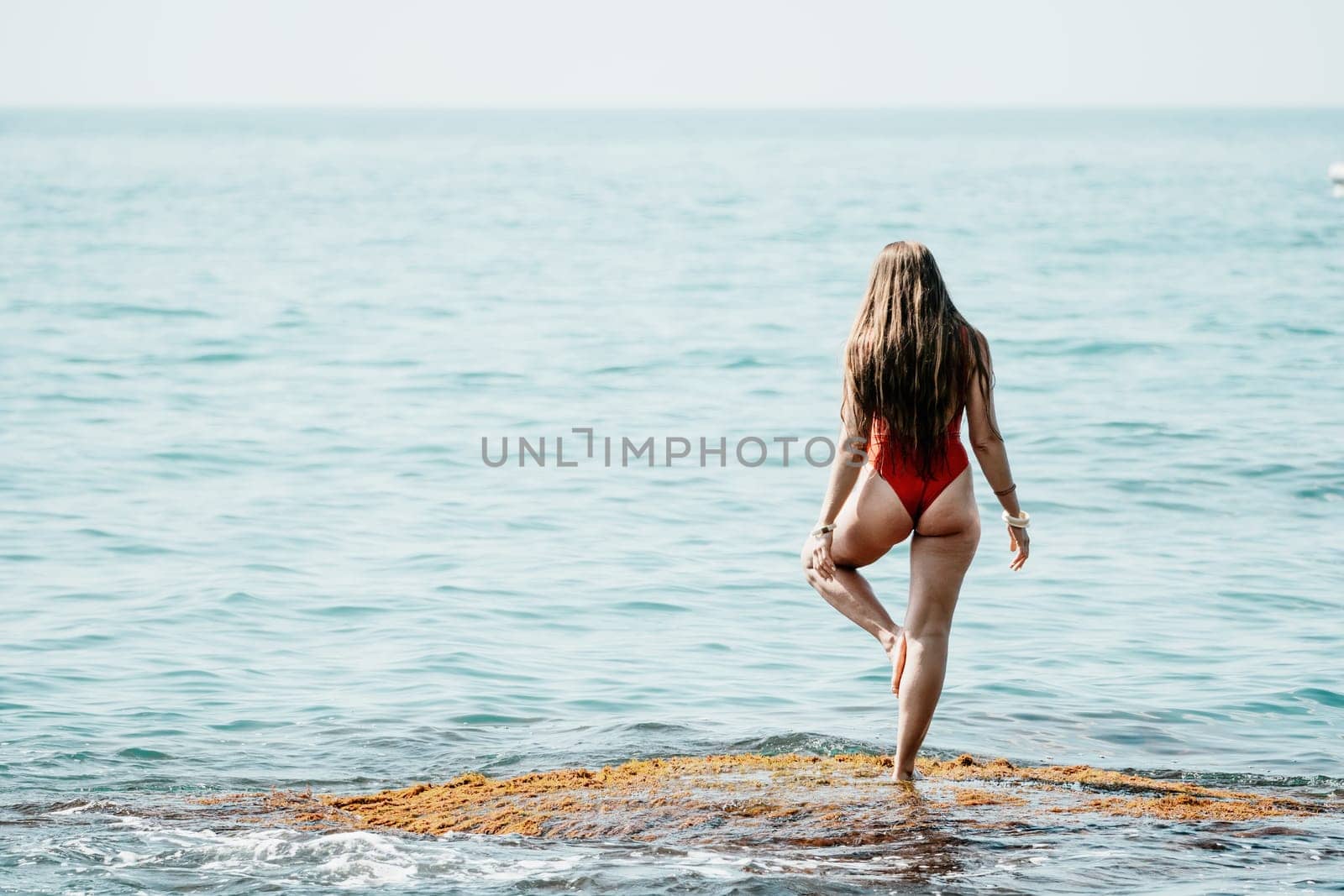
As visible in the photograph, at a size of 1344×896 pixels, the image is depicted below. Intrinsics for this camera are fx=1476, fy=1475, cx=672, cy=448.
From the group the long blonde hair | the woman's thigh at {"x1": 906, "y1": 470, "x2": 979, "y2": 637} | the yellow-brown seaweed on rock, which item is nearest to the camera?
the yellow-brown seaweed on rock

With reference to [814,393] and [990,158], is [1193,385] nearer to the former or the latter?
[814,393]

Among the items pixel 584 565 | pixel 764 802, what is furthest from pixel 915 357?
pixel 584 565

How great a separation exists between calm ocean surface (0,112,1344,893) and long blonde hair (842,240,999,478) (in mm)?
1521

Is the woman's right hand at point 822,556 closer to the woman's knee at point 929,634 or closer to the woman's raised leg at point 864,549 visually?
the woman's raised leg at point 864,549

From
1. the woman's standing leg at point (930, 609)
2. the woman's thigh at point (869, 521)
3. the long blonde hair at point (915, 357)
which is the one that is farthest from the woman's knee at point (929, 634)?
the long blonde hair at point (915, 357)

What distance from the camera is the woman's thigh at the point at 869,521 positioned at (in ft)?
18.9

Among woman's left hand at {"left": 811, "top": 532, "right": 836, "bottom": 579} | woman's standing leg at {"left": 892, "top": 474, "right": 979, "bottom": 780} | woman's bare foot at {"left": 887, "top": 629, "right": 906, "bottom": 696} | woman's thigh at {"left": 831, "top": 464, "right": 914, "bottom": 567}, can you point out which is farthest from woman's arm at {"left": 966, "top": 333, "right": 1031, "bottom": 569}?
woman's left hand at {"left": 811, "top": 532, "right": 836, "bottom": 579}

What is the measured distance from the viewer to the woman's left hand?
5926mm

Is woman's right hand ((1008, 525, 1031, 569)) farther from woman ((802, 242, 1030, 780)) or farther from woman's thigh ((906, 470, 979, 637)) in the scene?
woman's thigh ((906, 470, 979, 637))

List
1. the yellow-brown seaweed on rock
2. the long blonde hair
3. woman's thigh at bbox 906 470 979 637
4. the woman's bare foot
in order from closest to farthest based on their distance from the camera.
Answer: the yellow-brown seaweed on rock
the long blonde hair
woman's thigh at bbox 906 470 979 637
the woman's bare foot

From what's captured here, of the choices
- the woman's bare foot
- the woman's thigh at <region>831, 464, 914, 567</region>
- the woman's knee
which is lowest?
the woman's bare foot

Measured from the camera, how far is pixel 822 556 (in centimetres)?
595

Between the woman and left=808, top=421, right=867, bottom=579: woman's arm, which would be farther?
left=808, top=421, right=867, bottom=579: woman's arm

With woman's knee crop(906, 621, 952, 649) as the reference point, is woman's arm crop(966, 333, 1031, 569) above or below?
above
